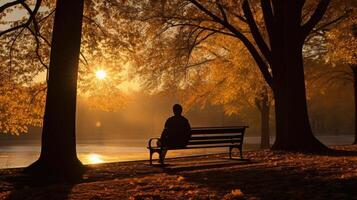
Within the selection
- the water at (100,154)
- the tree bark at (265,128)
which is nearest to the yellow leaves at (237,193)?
the water at (100,154)

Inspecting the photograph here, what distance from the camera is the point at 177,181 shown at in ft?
29.2

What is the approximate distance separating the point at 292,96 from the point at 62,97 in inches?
332

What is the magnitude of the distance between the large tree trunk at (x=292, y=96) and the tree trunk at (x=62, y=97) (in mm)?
7911

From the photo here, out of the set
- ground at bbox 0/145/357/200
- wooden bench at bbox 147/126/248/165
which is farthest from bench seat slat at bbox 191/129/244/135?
ground at bbox 0/145/357/200

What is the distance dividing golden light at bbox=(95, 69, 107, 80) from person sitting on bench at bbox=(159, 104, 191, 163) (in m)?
9.13

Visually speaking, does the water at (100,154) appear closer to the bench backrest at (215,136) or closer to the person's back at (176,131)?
the bench backrest at (215,136)

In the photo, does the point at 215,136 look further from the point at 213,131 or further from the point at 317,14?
the point at 317,14

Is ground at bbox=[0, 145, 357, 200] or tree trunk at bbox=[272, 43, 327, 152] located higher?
tree trunk at bbox=[272, 43, 327, 152]

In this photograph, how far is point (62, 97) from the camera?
11.4 metres

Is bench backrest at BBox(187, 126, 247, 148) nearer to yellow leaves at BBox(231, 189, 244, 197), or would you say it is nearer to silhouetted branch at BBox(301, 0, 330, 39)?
yellow leaves at BBox(231, 189, 244, 197)

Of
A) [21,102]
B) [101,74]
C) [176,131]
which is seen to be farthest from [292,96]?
[21,102]

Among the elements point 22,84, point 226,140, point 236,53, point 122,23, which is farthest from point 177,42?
point 226,140

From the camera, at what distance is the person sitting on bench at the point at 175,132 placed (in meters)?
11.7

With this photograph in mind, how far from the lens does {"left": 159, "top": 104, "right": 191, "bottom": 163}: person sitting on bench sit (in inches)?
462
